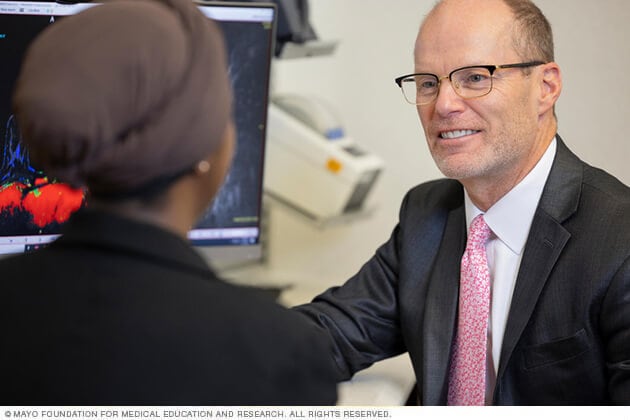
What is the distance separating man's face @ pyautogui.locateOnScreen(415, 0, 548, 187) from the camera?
52.9 inches

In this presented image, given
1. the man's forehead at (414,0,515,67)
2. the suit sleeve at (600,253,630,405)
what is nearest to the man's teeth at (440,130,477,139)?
the man's forehead at (414,0,515,67)

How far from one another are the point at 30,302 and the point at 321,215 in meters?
1.40

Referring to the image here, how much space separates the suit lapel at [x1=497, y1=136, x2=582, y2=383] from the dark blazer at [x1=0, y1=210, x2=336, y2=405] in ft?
2.07

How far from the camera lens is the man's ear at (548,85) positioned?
4.54 feet

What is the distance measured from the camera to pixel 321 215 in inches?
81.0

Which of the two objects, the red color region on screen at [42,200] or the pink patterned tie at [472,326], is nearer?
the pink patterned tie at [472,326]

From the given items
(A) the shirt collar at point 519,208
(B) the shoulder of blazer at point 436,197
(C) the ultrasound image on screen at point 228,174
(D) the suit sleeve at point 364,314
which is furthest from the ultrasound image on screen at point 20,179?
(A) the shirt collar at point 519,208

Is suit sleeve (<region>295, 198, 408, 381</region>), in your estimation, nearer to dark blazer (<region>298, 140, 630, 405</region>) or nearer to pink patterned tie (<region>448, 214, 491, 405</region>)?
dark blazer (<region>298, 140, 630, 405</region>)

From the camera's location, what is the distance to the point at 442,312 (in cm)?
138

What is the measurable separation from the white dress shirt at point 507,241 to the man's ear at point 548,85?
0.27 ft

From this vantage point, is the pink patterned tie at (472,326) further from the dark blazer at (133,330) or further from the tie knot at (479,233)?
the dark blazer at (133,330)

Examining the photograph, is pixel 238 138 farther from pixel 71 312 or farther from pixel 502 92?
pixel 71 312

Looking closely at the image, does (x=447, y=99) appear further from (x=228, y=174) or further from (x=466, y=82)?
(x=228, y=174)

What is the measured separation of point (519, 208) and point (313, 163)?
76 cm
